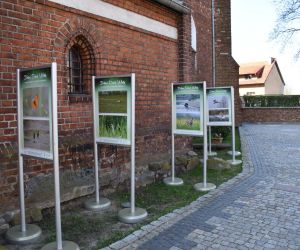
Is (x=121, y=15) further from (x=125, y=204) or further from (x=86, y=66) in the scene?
(x=125, y=204)

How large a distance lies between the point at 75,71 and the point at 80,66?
0.15m

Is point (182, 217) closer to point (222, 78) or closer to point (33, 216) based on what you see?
point (33, 216)

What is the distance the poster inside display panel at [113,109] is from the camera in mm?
5465

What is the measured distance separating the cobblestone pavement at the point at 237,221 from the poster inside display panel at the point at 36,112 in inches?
61.2

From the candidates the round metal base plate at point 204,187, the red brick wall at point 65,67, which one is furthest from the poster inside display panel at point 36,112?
→ the round metal base plate at point 204,187

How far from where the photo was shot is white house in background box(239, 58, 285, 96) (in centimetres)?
5625

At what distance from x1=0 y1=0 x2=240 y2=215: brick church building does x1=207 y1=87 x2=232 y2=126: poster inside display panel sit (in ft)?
3.54

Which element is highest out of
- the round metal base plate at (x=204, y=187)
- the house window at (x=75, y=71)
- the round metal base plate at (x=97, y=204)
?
the house window at (x=75, y=71)

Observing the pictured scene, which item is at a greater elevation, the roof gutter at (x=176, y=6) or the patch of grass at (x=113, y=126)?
the roof gutter at (x=176, y=6)

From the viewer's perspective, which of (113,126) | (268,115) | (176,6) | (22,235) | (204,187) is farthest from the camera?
(268,115)

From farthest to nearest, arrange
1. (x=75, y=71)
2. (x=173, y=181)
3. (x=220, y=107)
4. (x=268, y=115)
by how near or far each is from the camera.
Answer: (x=268, y=115)
(x=220, y=107)
(x=173, y=181)
(x=75, y=71)

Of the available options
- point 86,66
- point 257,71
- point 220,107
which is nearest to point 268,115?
point 220,107

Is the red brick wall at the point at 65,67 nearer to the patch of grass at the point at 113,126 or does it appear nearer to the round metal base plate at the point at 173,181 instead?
the patch of grass at the point at 113,126

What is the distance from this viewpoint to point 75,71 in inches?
263
